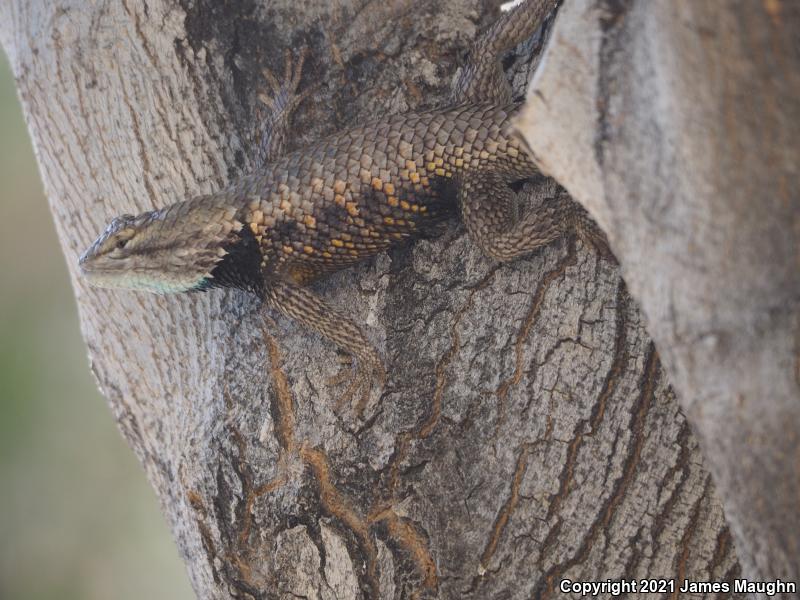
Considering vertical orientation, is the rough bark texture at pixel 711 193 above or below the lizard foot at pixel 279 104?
below

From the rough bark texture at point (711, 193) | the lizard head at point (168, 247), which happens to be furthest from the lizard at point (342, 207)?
the rough bark texture at point (711, 193)

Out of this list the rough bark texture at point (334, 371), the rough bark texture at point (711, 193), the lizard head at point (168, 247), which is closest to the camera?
the rough bark texture at point (711, 193)

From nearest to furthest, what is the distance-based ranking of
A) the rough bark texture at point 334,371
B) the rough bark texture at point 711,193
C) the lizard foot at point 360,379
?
the rough bark texture at point 711,193, the rough bark texture at point 334,371, the lizard foot at point 360,379

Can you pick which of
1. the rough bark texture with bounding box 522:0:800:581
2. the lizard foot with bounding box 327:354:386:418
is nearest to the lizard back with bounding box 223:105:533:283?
the lizard foot with bounding box 327:354:386:418

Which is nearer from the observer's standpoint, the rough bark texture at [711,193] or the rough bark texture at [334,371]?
the rough bark texture at [711,193]

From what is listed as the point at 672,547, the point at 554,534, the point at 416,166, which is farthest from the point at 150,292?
the point at 672,547

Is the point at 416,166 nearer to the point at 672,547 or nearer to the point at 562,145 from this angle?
the point at 562,145

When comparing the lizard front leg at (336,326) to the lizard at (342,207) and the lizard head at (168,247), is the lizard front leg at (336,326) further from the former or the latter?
the lizard head at (168,247)
